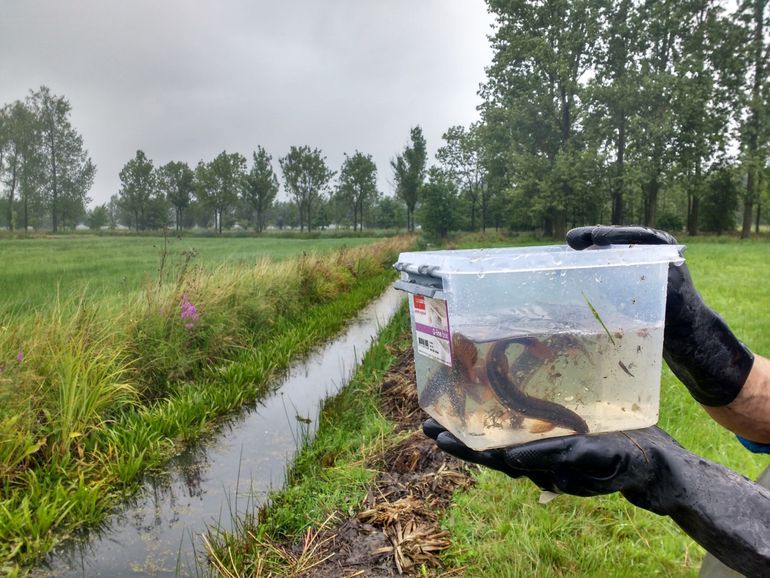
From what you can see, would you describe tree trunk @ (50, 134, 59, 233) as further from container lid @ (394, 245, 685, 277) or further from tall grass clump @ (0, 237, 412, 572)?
container lid @ (394, 245, 685, 277)

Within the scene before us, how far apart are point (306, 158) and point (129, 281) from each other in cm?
4560

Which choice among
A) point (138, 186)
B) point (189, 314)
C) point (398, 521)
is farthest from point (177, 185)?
point (398, 521)

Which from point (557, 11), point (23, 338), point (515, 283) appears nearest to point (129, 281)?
point (23, 338)

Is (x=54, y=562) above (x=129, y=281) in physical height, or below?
below

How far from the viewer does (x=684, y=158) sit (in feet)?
86.2

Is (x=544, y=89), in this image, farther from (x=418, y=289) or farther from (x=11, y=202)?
(x=418, y=289)

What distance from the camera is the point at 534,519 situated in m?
2.41

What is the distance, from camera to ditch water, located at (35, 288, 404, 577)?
2.70m

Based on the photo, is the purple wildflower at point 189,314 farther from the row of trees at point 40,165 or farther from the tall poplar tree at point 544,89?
the tall poplar tree at point 544,89

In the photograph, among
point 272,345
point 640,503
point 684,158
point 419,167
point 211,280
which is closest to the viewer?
point 640,503

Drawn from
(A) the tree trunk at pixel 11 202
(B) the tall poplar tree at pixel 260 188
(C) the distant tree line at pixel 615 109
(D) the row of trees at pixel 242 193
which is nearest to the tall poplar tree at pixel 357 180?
(D) the row of trees at pixel 242 193

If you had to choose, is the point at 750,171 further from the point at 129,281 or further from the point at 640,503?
the point at 640,503

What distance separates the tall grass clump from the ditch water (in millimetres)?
138

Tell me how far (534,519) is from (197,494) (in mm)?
2176
